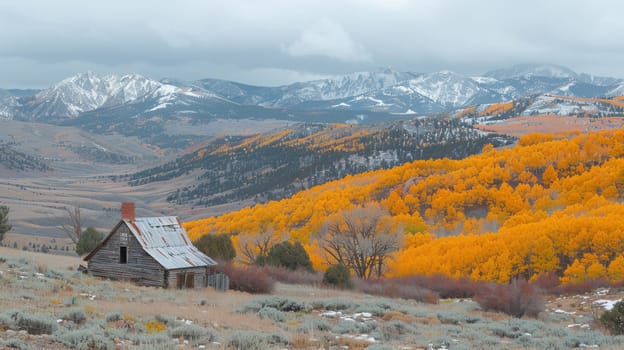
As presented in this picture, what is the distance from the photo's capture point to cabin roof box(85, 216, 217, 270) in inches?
1497

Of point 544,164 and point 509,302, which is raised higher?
point 544,164

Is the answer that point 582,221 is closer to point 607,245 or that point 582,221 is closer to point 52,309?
point 607,245

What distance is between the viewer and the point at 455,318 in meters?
25.1

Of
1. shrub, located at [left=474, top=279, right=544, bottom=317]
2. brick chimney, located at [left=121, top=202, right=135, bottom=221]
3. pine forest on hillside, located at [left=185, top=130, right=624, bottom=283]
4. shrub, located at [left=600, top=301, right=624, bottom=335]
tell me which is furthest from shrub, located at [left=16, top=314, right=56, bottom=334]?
pine forest on hillside, located at [left=185, top=130, right=624, bottom=283]

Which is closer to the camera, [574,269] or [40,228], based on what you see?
[574,269]

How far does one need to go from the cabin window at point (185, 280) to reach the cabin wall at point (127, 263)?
1225mm

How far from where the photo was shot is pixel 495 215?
101 meters

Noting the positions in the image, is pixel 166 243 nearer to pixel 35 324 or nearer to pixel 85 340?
pixel 35 324

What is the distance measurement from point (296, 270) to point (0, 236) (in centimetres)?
3822

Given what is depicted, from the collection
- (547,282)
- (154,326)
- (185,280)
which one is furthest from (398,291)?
(154,326)

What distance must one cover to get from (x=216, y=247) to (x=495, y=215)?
203 feet

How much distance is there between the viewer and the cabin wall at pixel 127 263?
123 feet

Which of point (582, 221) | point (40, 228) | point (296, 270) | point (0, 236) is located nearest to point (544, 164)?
point (582, 221)

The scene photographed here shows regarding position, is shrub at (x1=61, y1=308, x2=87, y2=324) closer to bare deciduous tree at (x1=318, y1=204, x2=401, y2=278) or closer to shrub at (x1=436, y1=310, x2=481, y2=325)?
shrub at (x1=436, y1=310, x2=481, y2=325)
